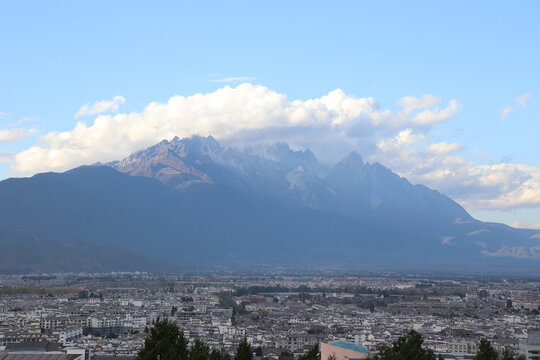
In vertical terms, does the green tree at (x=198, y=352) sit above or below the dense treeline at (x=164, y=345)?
below

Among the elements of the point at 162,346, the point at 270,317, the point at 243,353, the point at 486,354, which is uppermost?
the point at 162,346

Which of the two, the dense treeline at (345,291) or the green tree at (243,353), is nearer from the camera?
the green tree at (243,353)

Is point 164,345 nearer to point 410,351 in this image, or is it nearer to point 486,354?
point 410,351

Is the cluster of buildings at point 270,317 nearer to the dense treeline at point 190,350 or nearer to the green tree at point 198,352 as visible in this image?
the dense treeline at point 190,350

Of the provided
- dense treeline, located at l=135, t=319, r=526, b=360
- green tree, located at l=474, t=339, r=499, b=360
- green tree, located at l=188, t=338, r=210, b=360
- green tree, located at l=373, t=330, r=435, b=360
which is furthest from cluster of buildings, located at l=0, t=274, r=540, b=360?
green tree, located at l=188, t=338, r=210, b=360

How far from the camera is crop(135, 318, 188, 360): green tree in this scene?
29812mm

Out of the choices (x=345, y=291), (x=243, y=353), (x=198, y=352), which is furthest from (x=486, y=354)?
(x=345, y=291)

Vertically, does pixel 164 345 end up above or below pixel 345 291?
above

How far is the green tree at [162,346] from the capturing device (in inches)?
1174

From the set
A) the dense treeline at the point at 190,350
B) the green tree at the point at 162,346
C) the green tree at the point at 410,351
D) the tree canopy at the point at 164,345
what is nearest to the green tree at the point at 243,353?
the dense treeline at the point at 190,350

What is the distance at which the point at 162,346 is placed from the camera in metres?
30.0

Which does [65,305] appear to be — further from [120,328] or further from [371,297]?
[371,297]

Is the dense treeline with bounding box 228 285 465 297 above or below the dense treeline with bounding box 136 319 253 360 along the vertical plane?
below

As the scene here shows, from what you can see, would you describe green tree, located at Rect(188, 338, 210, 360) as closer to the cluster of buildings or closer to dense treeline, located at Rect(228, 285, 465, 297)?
the cluster of buildings
